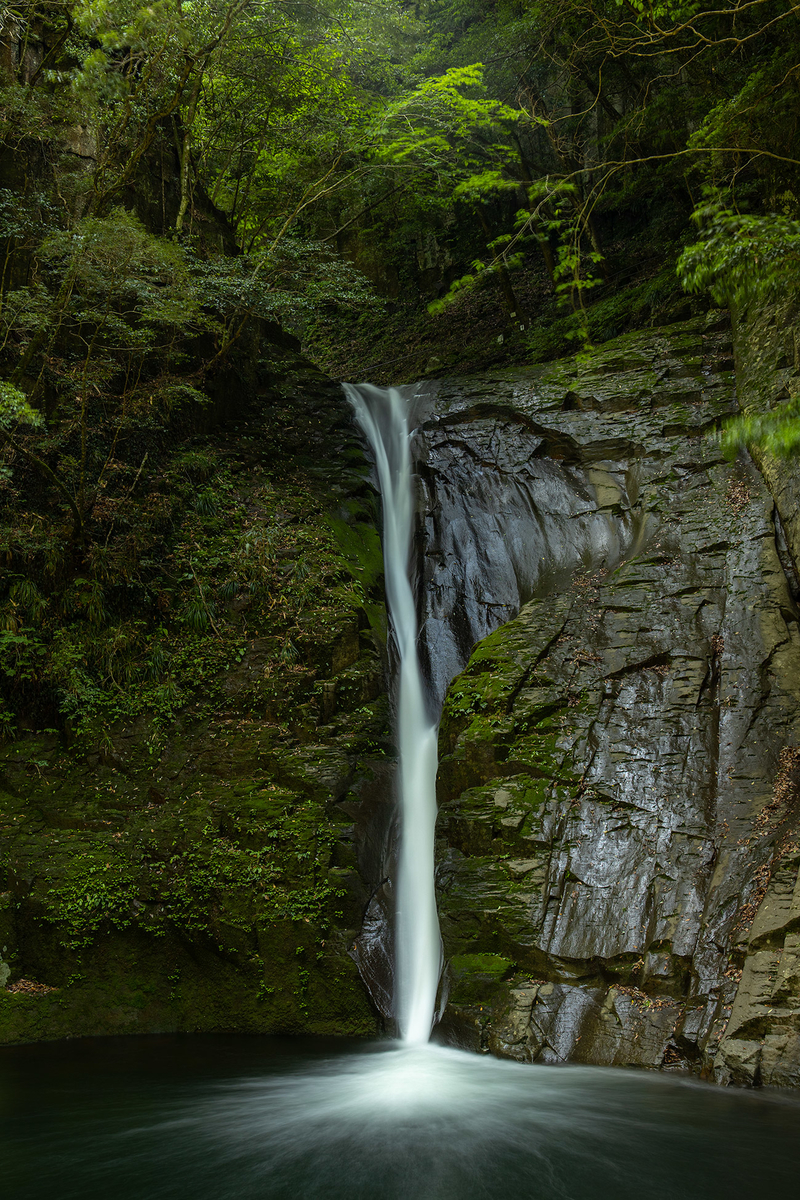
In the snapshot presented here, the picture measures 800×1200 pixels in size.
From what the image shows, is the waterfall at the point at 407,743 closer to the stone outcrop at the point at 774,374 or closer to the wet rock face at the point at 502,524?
the wet rock face at the point at 502,524

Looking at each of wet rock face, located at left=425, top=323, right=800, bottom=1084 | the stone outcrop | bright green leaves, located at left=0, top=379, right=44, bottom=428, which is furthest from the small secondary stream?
bright green leaves, located at left=0, top=379, right=44, bottom=428

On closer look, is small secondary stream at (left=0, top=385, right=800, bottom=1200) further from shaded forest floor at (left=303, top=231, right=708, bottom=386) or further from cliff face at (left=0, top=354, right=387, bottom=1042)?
shaded forest floor at (left=303, top=231, right=708, bottom=386)

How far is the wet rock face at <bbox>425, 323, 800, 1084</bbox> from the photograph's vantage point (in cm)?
591

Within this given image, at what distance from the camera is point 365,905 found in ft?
25.8

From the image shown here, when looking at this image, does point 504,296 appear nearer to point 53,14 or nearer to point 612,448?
point 612,448

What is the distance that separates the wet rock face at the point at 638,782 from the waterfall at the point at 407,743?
0.70 meters

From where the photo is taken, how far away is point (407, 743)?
9672mm

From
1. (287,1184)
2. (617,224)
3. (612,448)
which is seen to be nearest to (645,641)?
(612,448)

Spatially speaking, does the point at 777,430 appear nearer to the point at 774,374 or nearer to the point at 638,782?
the point at 638,782

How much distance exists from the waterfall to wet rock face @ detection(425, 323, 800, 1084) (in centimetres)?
70

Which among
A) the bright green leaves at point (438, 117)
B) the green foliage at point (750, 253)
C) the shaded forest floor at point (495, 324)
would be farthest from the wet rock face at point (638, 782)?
the bright green leaves at point (438, 117)

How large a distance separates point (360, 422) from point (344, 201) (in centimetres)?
886

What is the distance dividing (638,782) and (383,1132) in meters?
3.78

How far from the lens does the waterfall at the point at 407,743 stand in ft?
25.0
